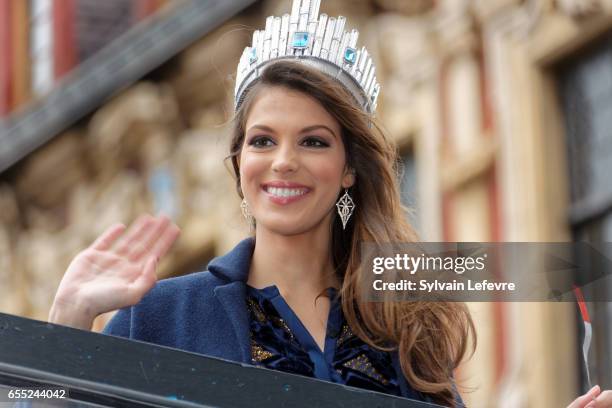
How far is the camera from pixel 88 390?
4801mm

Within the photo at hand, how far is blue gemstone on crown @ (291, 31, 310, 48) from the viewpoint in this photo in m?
6.00

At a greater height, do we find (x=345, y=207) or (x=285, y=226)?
(x=345, y=207)

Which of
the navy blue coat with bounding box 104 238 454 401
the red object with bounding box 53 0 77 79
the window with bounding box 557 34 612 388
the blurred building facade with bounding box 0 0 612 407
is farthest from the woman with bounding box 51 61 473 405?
the red object with bounding box 53 0 77 79

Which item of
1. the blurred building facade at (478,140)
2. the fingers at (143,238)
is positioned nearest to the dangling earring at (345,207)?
the fingers at (143,238)

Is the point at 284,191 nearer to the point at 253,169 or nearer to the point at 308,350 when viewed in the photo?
the point at 253,169

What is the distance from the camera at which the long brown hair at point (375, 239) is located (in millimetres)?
5715

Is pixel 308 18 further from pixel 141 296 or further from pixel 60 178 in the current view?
pixel 60 178

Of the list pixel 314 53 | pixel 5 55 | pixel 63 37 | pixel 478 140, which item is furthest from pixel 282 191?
pixel 5 55

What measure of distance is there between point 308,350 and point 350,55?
2.69 feet

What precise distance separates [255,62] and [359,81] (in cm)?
28

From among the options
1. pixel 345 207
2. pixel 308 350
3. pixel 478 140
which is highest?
pixel 478 140

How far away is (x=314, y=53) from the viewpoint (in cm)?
596

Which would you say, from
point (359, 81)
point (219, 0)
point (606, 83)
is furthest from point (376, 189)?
point (219, 0)

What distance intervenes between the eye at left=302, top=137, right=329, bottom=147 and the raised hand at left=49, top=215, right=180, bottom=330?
477 millimetres
